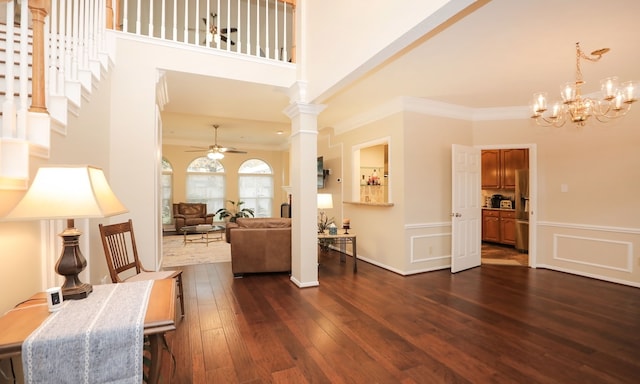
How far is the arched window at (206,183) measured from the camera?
920 cm

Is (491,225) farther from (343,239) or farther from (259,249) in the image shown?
(259,249)

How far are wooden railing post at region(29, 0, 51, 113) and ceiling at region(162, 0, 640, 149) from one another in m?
2.02

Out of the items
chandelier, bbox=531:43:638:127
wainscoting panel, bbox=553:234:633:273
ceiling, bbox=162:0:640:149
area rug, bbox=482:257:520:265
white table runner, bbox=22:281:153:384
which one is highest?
ceiling, bbox=162:0:640:149

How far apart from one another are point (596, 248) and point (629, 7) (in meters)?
3.38

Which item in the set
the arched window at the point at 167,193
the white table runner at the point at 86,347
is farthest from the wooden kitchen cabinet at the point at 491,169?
the arched window at the point at 167,193

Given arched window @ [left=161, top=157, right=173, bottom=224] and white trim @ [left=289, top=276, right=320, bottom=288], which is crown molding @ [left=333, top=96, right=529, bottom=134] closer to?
white trim @ [left=289, top=276, right=320, bottom=288]

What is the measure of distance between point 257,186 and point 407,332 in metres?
8.07

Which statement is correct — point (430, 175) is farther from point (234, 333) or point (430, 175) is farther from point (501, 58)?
point (234, 333)

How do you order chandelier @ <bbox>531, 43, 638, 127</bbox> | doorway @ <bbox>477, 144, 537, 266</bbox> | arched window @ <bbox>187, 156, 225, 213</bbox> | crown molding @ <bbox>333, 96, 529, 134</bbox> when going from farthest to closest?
arched window @ <bbox>187, 156, 225, 213</bbox> < doorway @ <bbox>477, 144, 537, 266</bbox> < crown molding @ <bbox>333, 96, 529, 134</bbox> < chandelier @ <bbox>531, 43, 638, 127</bbox>

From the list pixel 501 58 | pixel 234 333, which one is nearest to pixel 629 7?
pixel 501 58

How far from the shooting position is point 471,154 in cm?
483

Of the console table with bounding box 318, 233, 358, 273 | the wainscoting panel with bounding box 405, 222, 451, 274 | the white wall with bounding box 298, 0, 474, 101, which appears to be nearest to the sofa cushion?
the console table with bounding box 318, 233, 358, 273

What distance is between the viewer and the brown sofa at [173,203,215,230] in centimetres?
821

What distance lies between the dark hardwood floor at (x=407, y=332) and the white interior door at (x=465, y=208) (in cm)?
60
